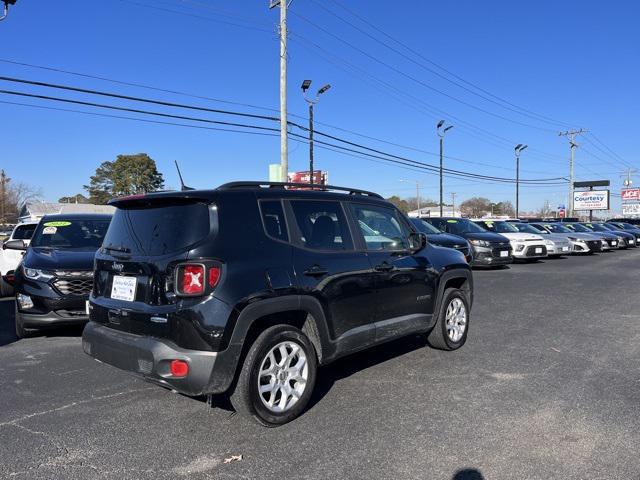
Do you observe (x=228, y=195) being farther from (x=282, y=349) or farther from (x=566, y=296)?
(x=566, y=296)

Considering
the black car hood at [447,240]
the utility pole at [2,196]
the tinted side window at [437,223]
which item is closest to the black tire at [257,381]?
the black car hood at [447,240]

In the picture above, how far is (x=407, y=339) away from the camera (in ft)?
21.8

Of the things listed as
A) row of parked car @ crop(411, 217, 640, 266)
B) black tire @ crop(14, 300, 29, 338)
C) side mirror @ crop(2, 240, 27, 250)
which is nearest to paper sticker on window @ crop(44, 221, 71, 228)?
side mirror @ crop(2, 240, 27, 250)

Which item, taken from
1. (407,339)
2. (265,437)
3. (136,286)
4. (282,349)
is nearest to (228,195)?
(136,286)

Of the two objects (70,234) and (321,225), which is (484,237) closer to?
(70,234)

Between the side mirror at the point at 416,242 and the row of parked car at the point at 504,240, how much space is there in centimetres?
797

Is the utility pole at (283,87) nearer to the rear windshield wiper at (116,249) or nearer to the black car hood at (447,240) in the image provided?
the black car hood at (447,240)

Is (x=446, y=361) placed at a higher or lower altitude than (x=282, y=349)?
lower

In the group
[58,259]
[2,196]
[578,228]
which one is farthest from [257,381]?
[2,196]

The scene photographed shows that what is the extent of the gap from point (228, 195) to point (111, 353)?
1.54 meters

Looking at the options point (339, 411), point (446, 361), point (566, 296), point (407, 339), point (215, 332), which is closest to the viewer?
point (215, 332)

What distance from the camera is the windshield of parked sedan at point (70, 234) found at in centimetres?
770

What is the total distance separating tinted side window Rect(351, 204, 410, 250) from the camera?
4.93 meters

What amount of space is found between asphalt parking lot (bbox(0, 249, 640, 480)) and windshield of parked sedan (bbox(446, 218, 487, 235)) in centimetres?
1036
